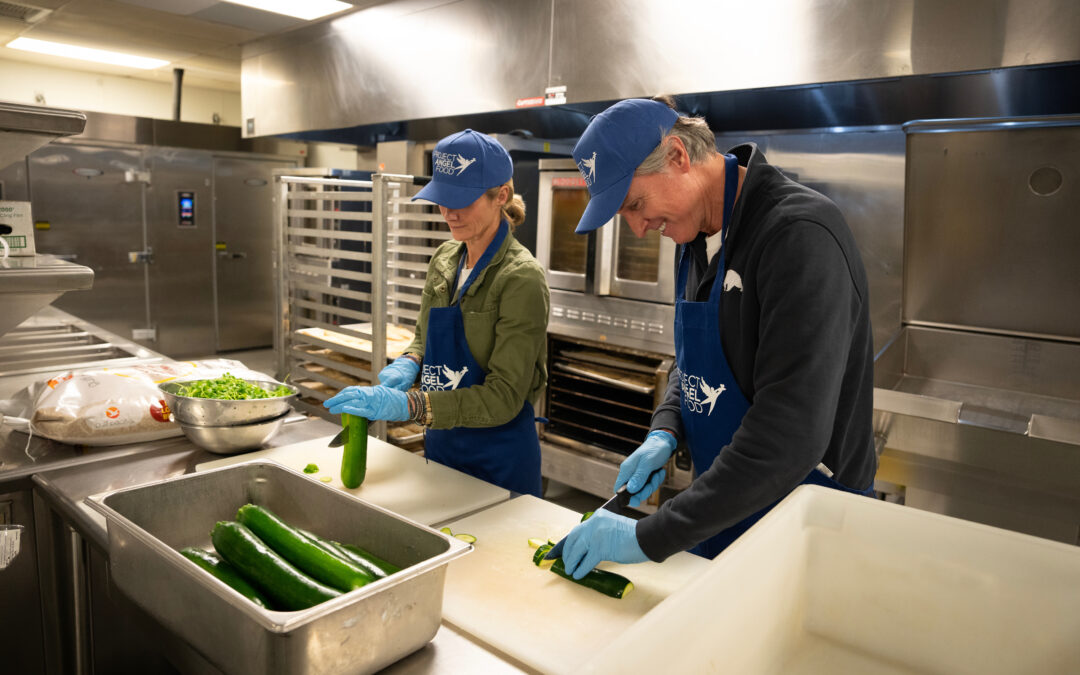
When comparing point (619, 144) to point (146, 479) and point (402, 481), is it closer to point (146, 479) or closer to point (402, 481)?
point (402, 481)

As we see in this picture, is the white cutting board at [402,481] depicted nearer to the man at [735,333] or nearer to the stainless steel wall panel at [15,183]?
the man at [735,333]

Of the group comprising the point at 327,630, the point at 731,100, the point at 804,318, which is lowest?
the point at 327,630

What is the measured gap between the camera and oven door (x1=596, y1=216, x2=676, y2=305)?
3.62m

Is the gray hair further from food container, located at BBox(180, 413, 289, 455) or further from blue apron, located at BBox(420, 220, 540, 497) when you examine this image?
food container, located at BBox(180, 413, 289, 455)

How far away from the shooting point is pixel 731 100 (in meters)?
3.36

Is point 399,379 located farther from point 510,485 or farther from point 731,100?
point 731,100

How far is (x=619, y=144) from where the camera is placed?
4.60 ft

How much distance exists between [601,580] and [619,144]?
833 millimetres

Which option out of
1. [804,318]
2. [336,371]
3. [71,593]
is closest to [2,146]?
[71,593]

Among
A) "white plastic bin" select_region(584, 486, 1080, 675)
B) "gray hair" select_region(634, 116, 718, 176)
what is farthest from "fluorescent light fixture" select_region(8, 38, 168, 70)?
"white plastic bin" select_region(584, 486, 1080, 675)

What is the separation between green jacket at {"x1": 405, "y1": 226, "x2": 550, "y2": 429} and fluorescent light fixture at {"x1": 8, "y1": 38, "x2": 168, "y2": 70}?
21.2 ft

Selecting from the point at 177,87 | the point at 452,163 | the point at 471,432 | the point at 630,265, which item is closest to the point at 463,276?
the point at 452,163

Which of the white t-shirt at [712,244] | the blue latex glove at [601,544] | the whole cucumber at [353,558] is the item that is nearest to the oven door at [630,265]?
the white t-shirt at [712,244]

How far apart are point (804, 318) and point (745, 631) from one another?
2.27 ft
